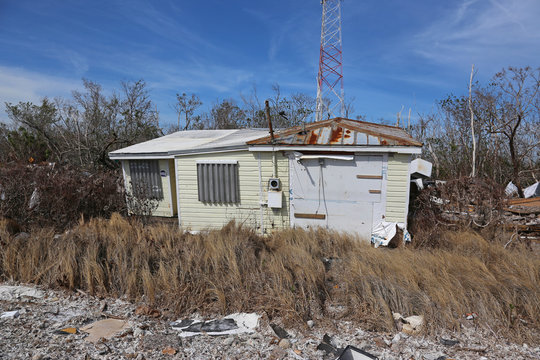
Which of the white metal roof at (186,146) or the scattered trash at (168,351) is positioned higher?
the white metal roof at (186,146)

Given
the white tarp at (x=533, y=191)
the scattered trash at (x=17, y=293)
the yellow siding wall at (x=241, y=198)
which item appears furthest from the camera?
the white tarp at (x=533, y=191)

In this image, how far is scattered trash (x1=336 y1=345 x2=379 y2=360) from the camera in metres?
3.46

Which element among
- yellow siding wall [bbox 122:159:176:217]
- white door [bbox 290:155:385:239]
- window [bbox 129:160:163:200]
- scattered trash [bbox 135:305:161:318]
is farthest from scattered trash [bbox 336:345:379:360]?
window [bbox 129:160:163:200]

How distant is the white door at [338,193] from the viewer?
7.59 m

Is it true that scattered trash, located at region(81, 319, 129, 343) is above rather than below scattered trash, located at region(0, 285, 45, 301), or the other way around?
below

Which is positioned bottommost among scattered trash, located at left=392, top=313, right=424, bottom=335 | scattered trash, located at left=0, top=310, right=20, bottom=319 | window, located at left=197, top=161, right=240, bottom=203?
scattered trash, located at left=392, top=313, right=424, bottom=335

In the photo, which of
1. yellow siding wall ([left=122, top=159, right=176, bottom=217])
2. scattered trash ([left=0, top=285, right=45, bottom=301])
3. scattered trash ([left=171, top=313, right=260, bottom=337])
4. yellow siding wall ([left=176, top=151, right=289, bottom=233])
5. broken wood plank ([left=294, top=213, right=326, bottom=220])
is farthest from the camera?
yellow siding wall ([left=122, top=159, right=176, bottom=217])

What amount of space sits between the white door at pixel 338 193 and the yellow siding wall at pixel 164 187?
4.56 meters

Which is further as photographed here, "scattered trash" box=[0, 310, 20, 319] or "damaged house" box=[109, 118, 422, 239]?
"damaged house" box=[109, 118, 422, 239]

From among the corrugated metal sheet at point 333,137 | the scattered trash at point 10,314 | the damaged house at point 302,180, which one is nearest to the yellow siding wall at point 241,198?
the damaged house at point 302,180

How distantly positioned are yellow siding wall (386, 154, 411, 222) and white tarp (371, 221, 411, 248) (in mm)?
152

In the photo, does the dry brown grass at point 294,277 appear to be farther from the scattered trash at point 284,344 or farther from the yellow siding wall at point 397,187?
the yellow siding wall at point 397,187

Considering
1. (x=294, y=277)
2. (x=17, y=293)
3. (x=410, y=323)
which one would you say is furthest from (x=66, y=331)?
(x=410, y=323)

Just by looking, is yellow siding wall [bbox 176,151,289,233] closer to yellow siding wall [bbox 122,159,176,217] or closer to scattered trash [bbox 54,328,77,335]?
yellow siding wall [bbox 122,159,176,217]
